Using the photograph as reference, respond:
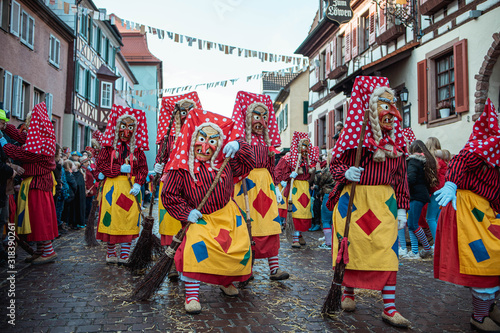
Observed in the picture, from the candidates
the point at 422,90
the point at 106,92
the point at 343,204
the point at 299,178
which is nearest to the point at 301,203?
the point at 299,178

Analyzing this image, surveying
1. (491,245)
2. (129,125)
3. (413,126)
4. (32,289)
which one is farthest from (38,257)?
(413,126)

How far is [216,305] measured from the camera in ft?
15.1

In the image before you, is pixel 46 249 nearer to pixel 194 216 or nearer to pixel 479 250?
pixel 194 216

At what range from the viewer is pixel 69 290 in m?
5.10

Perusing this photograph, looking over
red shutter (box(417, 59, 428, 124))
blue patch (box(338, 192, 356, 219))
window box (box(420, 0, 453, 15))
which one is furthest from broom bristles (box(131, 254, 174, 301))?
window box (box(420, 0, 453, 15))

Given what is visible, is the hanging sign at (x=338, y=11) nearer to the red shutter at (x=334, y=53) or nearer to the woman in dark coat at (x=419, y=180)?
the red shutter at (x=334, y=53)

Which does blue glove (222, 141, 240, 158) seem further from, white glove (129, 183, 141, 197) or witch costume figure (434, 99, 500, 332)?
white glove (129, 183, 141, 197)

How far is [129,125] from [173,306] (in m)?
3.13

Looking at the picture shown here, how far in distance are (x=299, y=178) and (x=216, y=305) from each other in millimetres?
4708

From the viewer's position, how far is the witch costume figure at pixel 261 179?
18.5 feet

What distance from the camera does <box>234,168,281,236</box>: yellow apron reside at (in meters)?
5.62

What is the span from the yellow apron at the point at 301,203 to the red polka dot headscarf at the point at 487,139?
4.73 m

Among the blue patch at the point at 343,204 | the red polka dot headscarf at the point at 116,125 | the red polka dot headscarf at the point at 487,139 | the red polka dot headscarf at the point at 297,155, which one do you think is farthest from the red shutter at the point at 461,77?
the red polka dot headscarf at the point at 116,125

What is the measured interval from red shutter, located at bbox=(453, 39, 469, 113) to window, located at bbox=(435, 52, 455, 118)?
0.62 m
